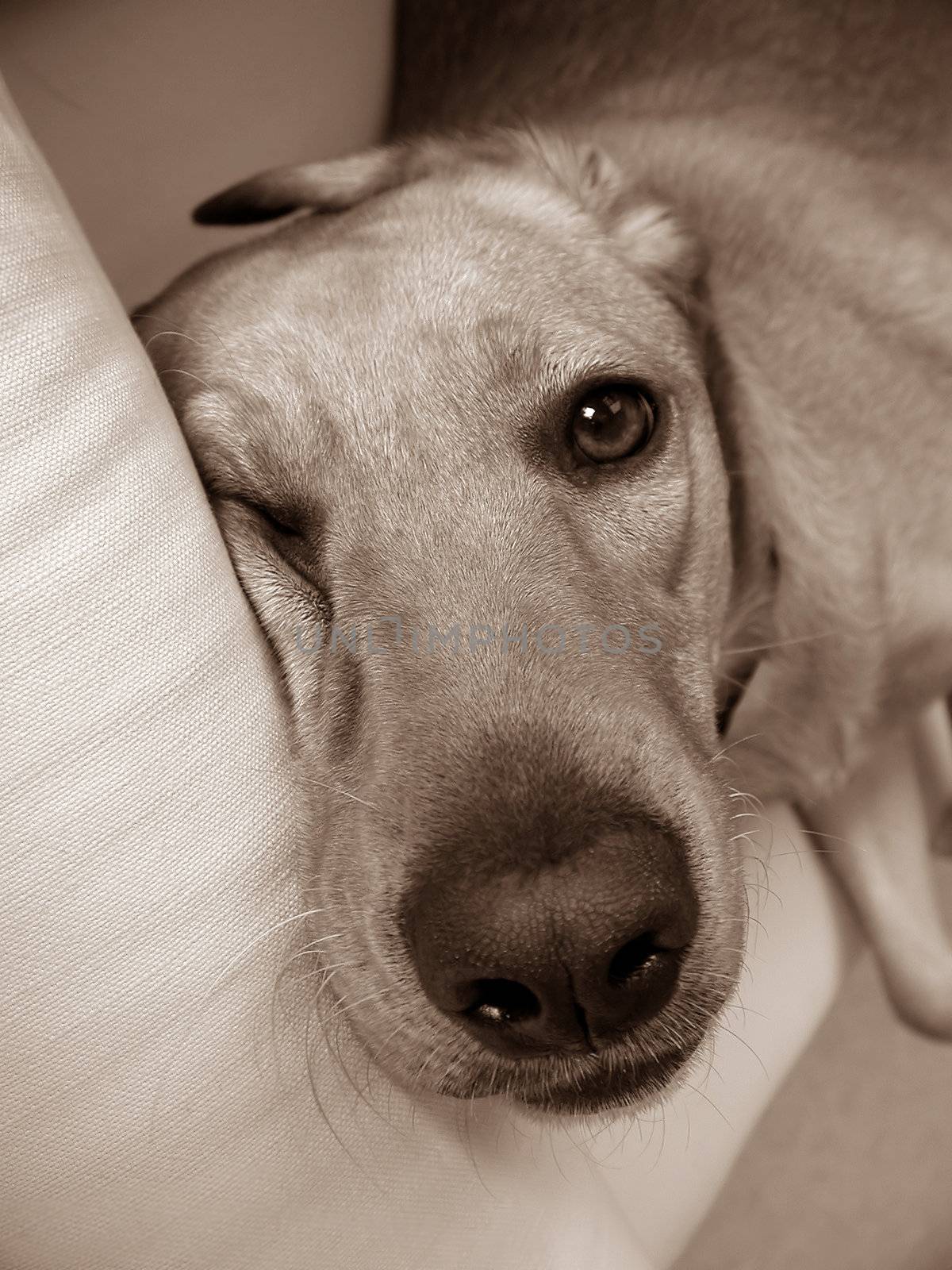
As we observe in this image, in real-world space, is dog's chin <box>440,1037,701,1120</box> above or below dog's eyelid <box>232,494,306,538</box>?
below

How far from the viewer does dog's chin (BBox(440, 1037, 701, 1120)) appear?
1075 millimetres

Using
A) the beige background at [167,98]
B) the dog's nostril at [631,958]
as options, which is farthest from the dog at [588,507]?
the beige background at [167,98]

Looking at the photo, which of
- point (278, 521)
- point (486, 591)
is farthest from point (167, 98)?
point (486, 591)

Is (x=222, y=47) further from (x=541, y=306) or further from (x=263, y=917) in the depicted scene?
(x=263, y=917)

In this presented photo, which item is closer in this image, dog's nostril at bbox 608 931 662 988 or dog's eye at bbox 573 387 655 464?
dog's nostril at bbox 608 931 662 988

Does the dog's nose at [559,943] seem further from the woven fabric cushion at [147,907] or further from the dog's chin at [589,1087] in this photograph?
the woven fabric cushion at [147,907]

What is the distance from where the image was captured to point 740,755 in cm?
169

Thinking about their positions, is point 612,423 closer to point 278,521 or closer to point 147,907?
point 278,521

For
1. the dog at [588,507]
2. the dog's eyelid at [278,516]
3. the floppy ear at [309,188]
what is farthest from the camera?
the floppy ear at [309,188]

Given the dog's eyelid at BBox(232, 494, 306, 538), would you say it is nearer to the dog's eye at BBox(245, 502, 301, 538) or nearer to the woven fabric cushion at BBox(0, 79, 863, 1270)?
the dog's eye at BBox(245, 502, 301, 538)

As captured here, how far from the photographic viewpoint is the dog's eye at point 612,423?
141 cm

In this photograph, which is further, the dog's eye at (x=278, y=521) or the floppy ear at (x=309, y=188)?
the floppy ear at (x=309, y=188)

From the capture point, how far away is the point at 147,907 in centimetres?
101

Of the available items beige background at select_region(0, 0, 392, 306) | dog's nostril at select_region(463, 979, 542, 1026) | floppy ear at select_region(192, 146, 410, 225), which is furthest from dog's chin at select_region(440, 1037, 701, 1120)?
beige background at select_region(0, 0, 392, 306)
